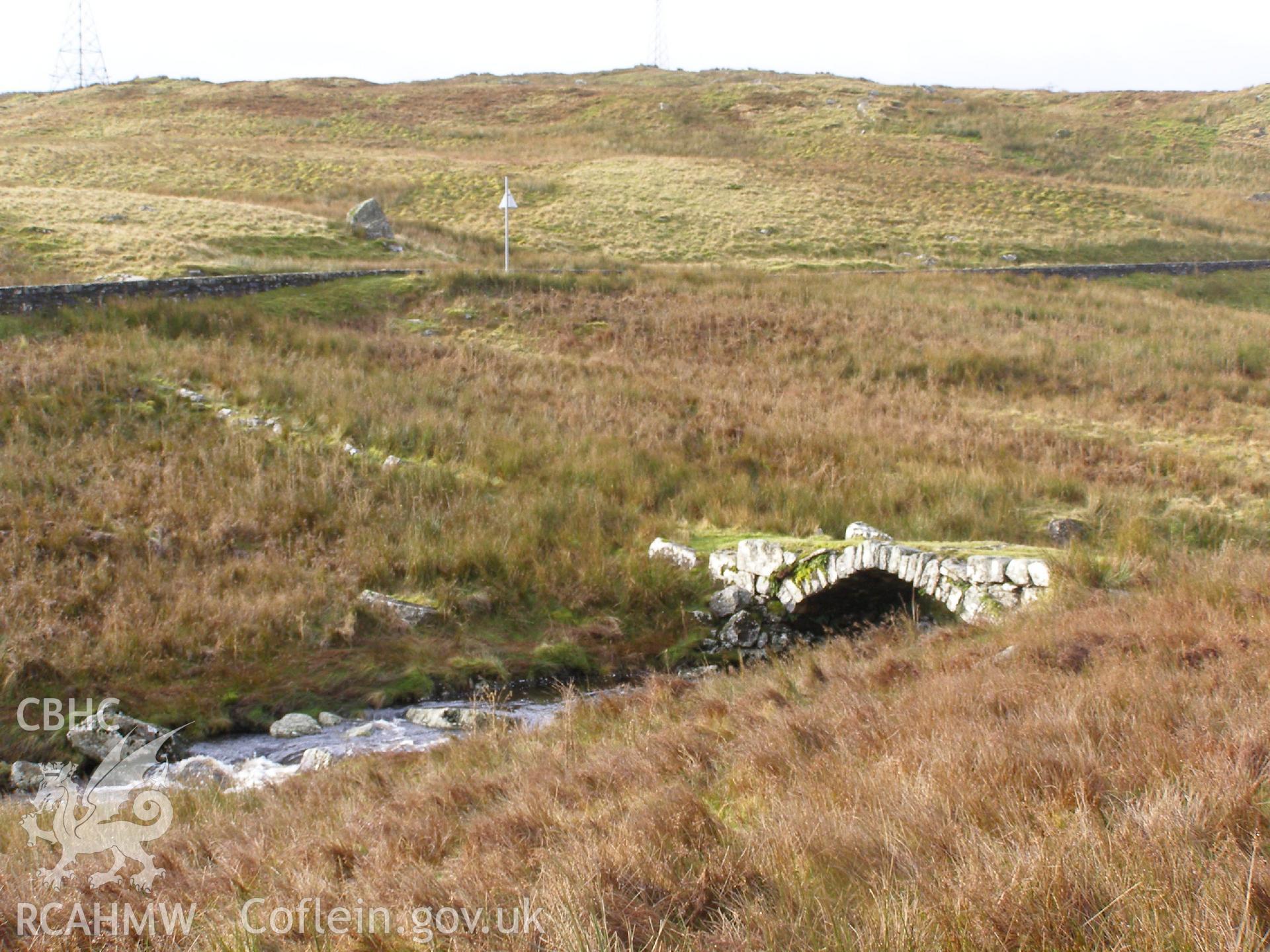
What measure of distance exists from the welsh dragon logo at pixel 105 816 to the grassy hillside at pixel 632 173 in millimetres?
19315

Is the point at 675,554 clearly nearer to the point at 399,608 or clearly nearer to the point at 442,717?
the point at 399,608

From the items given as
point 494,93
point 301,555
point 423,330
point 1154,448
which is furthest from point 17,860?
point 494,93

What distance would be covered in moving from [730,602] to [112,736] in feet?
20.4

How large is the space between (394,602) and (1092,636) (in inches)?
271

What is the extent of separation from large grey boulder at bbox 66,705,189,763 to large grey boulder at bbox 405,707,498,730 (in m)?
1.93

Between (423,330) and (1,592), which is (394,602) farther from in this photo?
(423,330)

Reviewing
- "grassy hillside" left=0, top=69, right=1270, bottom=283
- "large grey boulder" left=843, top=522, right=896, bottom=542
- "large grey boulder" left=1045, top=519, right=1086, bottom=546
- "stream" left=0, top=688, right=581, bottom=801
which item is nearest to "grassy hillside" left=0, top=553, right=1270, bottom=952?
"stream" left=0, top=688, right=581, bottom=801

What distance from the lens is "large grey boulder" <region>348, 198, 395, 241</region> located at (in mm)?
32188

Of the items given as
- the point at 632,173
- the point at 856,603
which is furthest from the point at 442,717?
the point at 632,173

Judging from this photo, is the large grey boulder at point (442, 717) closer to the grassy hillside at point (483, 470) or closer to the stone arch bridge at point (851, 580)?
the grassy hillside at point (483, 470)

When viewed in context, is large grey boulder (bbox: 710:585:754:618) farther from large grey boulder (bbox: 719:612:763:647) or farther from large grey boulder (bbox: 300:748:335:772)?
large grey boulder (bbox: 300:748:335:772)

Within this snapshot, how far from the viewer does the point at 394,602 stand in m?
9.80

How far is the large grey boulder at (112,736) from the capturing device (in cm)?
748

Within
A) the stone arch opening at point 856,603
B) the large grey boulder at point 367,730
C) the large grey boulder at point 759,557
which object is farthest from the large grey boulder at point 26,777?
the stone arch opening at point 856,603
